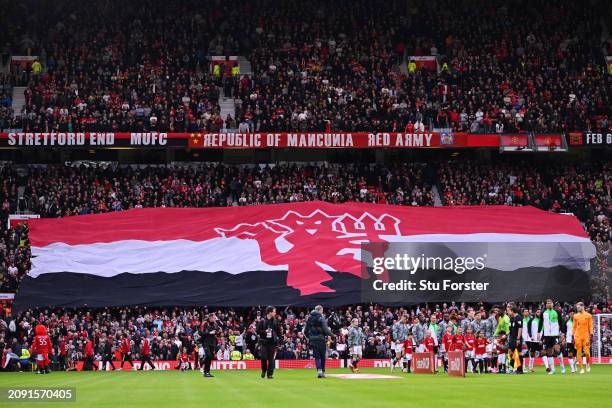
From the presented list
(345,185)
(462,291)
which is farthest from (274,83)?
(462,291)

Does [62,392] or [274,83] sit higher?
[274,83]

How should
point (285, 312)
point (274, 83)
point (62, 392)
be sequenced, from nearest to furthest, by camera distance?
point (62, 392), point (285, 312), point (274, 83)

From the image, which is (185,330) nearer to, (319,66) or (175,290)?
(175,290)

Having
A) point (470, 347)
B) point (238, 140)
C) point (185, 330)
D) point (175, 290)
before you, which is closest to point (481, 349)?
point (470, 347)

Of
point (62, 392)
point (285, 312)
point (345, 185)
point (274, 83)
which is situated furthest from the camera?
point (274, 83)

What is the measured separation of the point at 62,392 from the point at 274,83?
42.9 metres

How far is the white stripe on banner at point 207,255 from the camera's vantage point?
158 feet

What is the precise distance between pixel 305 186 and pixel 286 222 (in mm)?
7411

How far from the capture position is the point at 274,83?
63.2 m

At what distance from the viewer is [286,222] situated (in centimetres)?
5047

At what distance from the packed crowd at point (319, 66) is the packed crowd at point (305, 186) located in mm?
2900

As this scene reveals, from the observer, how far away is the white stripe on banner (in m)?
48.1

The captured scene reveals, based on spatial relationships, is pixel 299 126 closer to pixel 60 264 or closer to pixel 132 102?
pixel 132 102

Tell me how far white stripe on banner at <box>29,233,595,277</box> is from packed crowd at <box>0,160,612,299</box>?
12.2 ft
